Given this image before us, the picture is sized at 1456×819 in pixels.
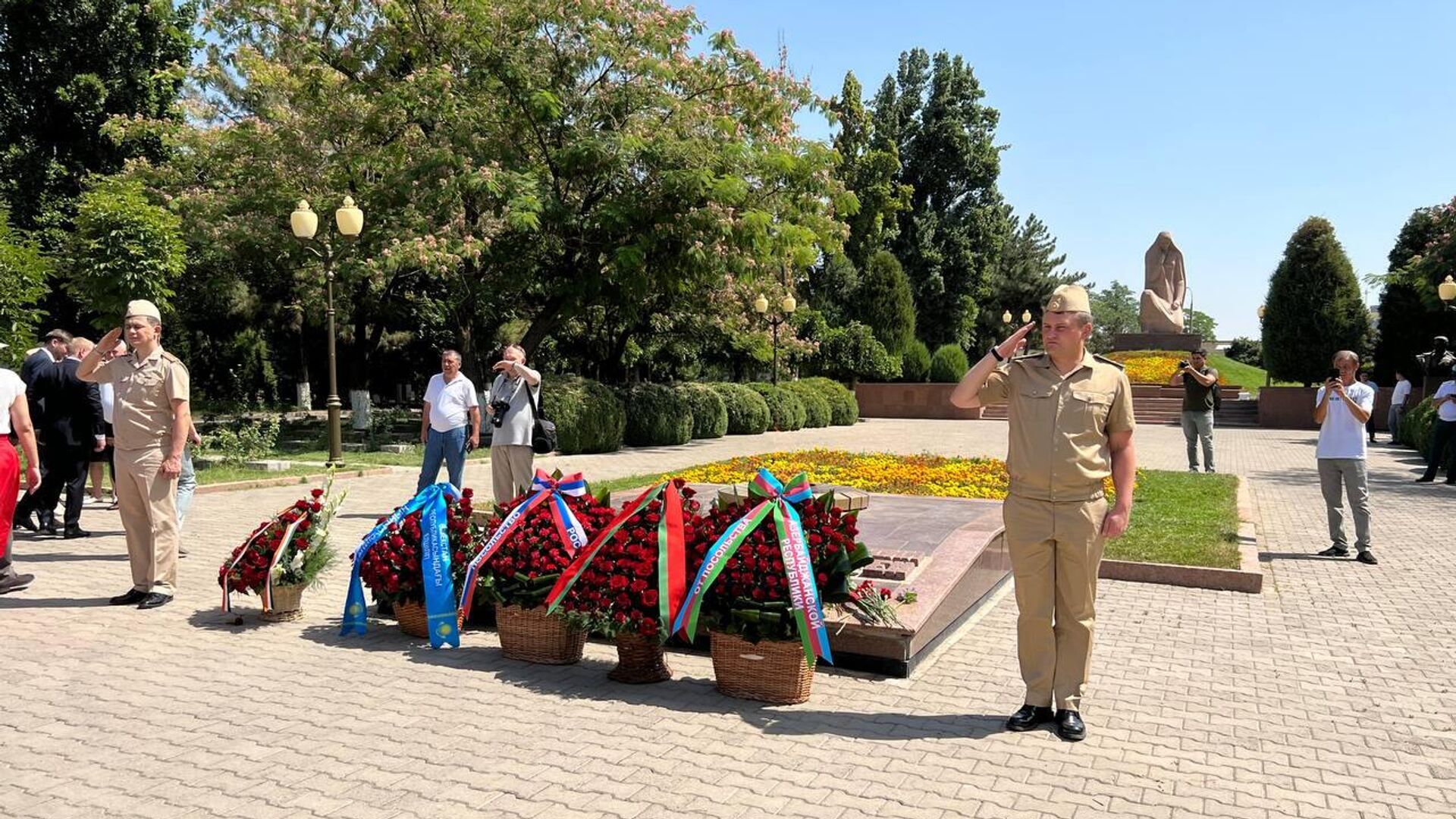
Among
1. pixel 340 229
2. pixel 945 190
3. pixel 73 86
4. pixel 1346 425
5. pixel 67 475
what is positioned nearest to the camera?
pixel 1346 425

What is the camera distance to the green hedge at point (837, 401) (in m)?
32.5

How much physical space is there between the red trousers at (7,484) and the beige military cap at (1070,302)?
6.48 m

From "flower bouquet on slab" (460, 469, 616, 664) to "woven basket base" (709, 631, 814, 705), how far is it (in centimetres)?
91

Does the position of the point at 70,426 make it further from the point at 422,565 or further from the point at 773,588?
the point at 773,588

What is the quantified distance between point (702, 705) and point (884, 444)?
18.5 m

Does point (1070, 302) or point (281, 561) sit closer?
point (1070, 302)

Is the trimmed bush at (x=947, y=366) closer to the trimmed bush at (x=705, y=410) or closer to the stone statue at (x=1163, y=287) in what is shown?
the stone statue at (x=1163, y=287)

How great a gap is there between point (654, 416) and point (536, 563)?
17025mm

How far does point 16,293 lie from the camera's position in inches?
687

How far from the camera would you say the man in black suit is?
9352mm

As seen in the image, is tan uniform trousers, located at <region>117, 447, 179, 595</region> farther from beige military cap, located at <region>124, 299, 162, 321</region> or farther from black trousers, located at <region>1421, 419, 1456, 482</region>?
black trousers, located at <region>1421, 419, 1456, 482</region>

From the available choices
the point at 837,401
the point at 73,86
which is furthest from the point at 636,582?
the point at 73,86

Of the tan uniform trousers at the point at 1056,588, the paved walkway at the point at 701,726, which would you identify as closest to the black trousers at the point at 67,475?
the paved walkway at the point at 701,726

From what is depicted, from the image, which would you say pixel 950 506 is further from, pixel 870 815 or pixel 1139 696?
pixel 870 815
